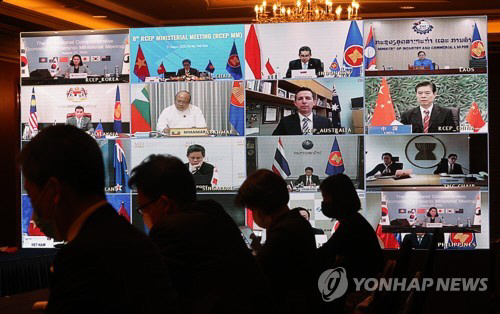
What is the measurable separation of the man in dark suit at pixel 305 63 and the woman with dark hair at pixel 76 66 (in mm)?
1372

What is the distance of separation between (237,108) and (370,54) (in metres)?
0.91

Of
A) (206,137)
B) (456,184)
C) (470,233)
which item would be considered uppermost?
(206,137)

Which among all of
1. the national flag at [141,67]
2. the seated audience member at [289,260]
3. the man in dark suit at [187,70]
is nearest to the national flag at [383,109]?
the man in dark suit at [187,70]

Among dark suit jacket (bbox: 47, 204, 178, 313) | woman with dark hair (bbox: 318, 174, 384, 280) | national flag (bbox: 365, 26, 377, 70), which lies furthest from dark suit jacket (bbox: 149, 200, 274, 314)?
national flag (bbox: 365, 26, 377, 70)

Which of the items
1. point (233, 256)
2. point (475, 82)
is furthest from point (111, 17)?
point (233, 256)

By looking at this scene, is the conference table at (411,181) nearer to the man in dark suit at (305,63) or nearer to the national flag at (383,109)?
the national flag at (383,109)

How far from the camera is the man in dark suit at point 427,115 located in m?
4.80

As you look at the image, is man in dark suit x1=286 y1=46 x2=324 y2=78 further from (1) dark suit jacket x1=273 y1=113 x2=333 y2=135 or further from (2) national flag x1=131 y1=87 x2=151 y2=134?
(2) national flag x1=131 y1=87 x2=151 y2=134

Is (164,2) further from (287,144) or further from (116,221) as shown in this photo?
(116,221)

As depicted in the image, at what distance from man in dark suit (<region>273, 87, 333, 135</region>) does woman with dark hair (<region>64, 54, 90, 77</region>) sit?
1.39 metres

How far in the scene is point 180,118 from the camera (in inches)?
198

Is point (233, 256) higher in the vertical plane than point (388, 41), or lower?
lower

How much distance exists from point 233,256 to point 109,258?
3.43 ft

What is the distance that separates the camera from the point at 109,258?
132 cm
